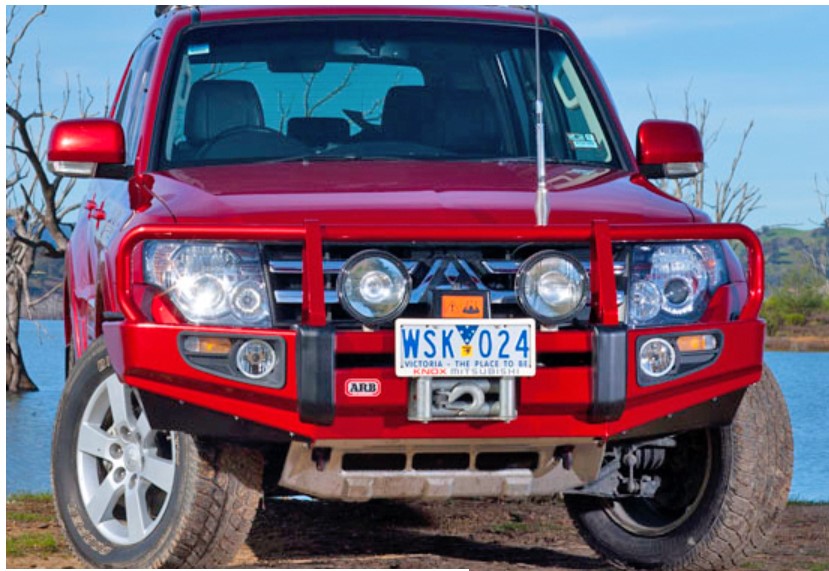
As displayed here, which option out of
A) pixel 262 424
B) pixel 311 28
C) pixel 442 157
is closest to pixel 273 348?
pixel 262 424

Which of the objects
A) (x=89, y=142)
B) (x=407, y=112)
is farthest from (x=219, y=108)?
(x=407, y=112)

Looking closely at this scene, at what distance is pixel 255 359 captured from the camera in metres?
5.12

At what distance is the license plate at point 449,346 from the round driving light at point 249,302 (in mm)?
453

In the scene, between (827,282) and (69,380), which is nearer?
(69,380)

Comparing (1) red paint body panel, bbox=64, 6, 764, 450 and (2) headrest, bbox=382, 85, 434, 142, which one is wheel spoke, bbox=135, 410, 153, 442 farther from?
(2) headrest, bbox=382, 85, 434, 142

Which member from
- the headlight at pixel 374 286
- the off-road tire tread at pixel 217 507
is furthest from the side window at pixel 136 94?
the headlight at pixel 374 286

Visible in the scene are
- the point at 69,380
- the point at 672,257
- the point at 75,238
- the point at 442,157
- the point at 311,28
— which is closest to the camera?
the point at 672,257

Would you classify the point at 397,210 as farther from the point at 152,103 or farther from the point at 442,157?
the point at 152,103

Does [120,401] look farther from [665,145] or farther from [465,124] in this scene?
[665,145]

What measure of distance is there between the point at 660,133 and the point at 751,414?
1235 millimetres

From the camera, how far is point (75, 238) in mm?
7641

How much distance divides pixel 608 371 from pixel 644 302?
0.35m

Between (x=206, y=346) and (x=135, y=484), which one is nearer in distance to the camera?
(x=206, y=346)

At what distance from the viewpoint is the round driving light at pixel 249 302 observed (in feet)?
16.9
